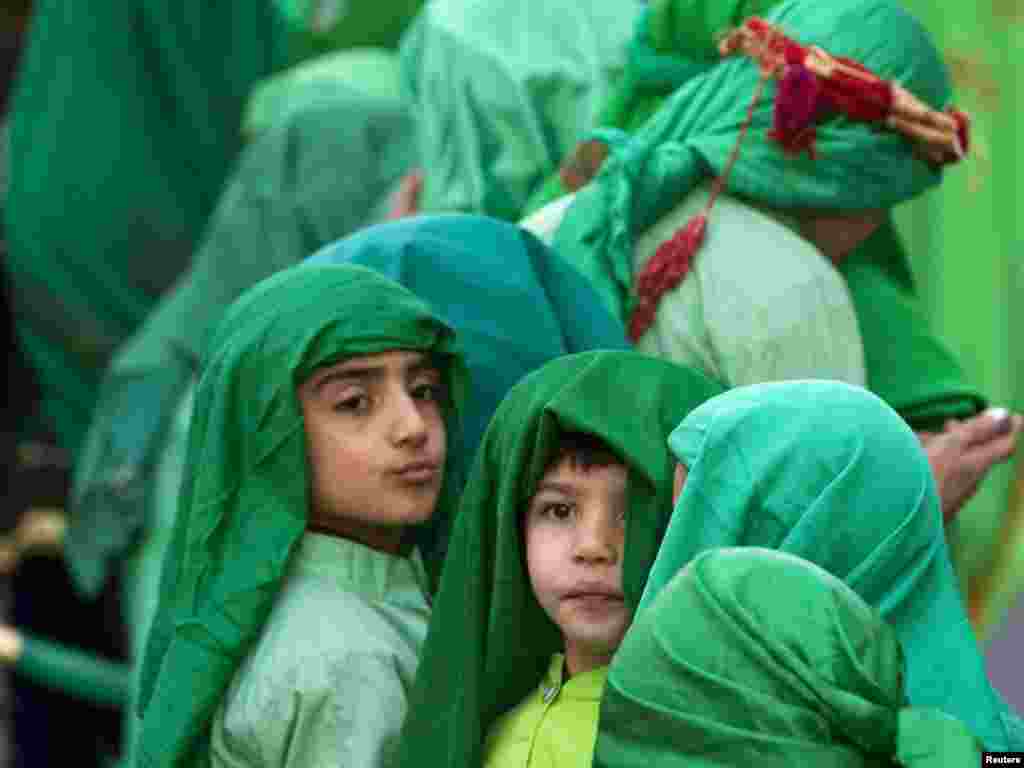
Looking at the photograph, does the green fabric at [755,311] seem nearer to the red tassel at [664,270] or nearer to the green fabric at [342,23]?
the red tassel at [664,270]

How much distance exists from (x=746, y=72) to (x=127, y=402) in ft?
8.97

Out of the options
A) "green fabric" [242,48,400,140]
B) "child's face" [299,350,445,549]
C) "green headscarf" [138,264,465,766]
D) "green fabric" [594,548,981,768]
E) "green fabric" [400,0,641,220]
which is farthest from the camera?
"green fabric" [242,48,400,140]

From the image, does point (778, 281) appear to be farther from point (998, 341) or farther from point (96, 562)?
point (96, 562)

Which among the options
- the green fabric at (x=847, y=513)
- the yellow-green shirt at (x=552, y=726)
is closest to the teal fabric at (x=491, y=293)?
the yellow-green shirt at (x=552, y=726)

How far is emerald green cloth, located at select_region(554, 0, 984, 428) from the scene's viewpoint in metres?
4.05

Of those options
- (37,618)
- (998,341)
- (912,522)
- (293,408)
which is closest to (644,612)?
(912,522)

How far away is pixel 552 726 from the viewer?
3.16 meters

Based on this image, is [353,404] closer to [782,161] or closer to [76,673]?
[782,161]

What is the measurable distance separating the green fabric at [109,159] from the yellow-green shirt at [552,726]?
15.0ft

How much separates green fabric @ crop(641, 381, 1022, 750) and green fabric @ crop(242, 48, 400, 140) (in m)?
3.85

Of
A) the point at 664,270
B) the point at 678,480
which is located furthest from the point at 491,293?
the point at 678,480

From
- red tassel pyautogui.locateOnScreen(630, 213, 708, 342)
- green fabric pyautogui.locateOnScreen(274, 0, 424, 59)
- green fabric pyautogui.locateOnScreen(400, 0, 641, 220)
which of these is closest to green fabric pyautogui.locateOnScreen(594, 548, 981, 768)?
red tassel pyautogui.locateOnScreen(630, 213, 708, 342)

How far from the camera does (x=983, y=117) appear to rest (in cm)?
545

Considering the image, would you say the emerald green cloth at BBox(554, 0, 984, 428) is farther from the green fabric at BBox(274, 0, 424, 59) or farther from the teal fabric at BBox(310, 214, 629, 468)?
the green fabric at BBox(274, 0, 424, 59)
